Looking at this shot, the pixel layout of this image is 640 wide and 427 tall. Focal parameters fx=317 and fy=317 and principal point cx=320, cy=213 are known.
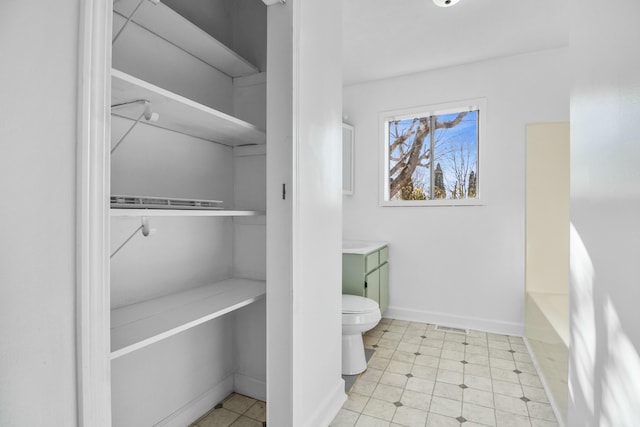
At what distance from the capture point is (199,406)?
5.52ft

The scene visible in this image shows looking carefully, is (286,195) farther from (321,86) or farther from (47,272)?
(47,272)

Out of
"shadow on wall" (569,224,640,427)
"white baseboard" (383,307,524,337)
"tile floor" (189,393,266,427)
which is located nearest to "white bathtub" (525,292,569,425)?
"white baseboard" (383,307,524,337)

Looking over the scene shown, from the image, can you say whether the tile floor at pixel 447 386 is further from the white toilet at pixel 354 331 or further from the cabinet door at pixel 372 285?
the cabinet door at pixel 372 285

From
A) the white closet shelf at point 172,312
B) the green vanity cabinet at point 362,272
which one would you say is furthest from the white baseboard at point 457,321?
the white closet shelf at point 172,312

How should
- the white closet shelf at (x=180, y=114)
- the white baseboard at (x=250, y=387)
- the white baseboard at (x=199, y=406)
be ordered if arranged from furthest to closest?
the white baseboard at (x=250, y=387) < the white baseboard at (x=199, y=406) < the white closet shelf at (x=180, y=114)

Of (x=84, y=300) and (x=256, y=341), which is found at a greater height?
(x=84, y=300)

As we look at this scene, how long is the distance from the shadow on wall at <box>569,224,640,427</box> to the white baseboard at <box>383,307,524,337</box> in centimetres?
175

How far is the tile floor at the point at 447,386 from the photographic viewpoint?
5.70 feet

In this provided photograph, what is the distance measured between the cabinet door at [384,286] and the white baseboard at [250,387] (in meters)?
1.54

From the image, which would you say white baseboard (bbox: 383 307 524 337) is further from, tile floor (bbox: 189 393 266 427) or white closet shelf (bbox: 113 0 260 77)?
white closet shelf (bbox: 113 0 260 77)

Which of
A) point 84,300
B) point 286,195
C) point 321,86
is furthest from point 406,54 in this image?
point 84,300

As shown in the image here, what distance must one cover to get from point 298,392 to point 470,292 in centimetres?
225

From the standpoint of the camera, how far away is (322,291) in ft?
5.50

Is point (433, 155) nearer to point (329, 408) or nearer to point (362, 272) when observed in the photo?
point (362, 272)
